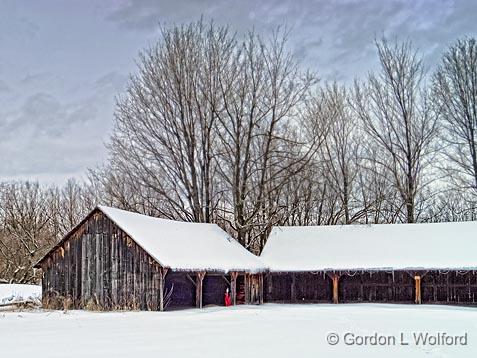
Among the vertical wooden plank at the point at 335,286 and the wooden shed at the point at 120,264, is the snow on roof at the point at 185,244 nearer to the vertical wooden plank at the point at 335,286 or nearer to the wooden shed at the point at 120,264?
the wooden shed at the point at 120,264

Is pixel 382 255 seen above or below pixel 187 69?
below

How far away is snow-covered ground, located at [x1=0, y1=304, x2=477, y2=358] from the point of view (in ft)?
48.8

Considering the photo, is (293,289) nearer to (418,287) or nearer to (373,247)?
(373,247)

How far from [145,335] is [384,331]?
6.93m

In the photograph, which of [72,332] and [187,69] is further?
[187,69]

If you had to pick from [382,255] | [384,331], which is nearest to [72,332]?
[384,331]

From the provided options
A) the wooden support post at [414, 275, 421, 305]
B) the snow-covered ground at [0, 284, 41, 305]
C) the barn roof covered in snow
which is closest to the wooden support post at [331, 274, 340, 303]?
the barn roof covered in snow

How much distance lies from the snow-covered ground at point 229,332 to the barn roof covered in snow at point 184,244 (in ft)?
7.65

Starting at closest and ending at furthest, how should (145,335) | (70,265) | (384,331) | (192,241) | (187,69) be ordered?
(145,335)
(384,331)
(70,265)
(192,241)
(187,69)

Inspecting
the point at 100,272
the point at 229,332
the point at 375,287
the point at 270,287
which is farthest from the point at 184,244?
the point at 229,332

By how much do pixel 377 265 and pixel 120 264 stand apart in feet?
41.0

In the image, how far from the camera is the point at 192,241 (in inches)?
1288

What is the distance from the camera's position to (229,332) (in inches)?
755

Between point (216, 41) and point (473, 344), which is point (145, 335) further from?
point (216, 41)
